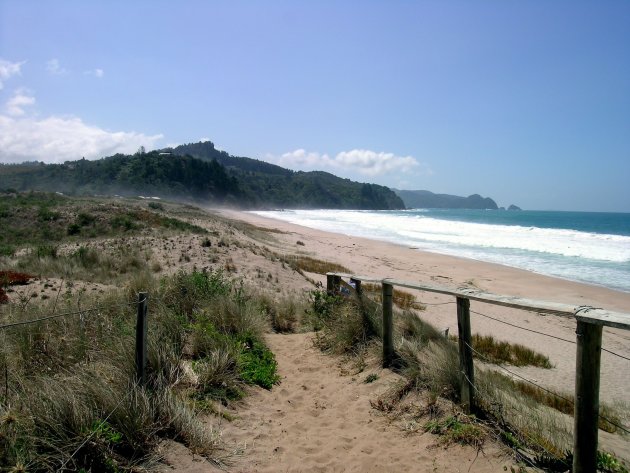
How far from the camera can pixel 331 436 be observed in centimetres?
437

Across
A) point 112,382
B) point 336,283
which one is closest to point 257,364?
point 112,382

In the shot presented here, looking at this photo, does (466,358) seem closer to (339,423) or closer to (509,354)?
(339,423)

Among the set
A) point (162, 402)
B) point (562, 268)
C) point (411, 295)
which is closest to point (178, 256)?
point (411, 295)

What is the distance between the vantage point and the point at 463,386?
14.3ft

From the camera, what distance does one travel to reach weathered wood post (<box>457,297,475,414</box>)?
427 cm

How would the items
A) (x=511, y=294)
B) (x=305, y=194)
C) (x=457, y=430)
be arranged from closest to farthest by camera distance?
(x=457, y=430)
(x=511, y=294)
(x=305, y=194)

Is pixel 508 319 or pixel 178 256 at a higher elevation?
pixel 178 256

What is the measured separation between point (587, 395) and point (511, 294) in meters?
14.5

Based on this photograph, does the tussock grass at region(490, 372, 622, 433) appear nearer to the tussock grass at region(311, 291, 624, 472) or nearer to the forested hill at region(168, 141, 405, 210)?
the tussock grass at region(311, 291, 624, 472)

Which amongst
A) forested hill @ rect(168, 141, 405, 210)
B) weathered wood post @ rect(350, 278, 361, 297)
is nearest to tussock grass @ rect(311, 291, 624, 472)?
weathered wood post @ rect(350, 278, 361, 297)

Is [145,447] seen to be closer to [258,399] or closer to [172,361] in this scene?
[172,361]

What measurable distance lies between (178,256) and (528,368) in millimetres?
11260

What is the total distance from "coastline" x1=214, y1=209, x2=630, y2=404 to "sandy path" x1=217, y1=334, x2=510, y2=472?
148 inches

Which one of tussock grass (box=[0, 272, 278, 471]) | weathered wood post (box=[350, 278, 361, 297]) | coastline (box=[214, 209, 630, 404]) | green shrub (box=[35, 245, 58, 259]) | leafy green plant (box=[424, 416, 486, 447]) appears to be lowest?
coastline (box=[214, 209, 630, 404])
